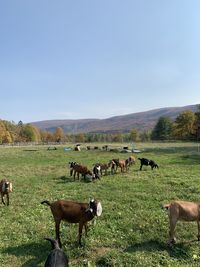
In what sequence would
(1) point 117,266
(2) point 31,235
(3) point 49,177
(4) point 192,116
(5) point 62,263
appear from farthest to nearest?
(4) point 192,116 → (3) point 49,177 → (2) point 31,235 → (1) point 117,266 → (5) point 62,263

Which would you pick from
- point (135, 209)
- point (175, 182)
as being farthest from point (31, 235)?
point (175, 182)

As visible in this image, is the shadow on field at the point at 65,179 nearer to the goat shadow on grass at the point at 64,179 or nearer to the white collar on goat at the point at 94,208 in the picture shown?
the goat shadow on grass at the point at 64,179

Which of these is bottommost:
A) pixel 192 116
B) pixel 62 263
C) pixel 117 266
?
pixel 117 266

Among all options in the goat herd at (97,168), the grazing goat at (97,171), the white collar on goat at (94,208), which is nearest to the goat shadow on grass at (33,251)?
the white collar on goat at (94,208)

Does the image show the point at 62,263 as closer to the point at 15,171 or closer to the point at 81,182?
the point at 81,182

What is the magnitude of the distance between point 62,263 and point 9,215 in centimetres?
774

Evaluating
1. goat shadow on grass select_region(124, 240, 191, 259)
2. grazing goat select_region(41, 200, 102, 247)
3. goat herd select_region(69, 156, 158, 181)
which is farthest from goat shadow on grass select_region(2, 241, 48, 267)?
goat herd select_region(69, 156, 158, 181)

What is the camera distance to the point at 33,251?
12.1 metres

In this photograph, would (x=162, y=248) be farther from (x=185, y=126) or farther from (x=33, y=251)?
(x=185, y=126)

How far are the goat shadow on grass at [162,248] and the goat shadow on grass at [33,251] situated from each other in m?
2.90

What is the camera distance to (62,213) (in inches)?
492

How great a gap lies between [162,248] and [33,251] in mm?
4642

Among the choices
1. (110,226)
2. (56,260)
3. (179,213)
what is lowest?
(110,226)

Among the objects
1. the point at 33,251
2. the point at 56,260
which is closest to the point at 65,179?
the point at 33,251
